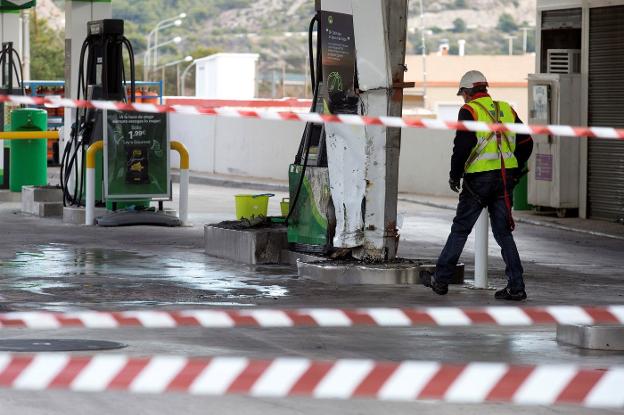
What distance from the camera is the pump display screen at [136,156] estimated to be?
18.4m

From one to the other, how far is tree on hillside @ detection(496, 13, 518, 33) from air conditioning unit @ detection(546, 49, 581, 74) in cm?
14219

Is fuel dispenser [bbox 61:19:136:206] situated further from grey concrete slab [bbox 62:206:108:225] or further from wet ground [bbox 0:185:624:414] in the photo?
wet ground [bbox 0:185:624:414]

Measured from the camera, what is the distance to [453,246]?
12.2 m

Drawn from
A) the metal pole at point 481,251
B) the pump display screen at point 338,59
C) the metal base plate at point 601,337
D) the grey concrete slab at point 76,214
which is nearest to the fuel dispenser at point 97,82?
the grey concrete slab at point 76,214

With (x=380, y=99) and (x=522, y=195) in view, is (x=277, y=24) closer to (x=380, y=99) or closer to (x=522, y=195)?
(x=522, y=195)

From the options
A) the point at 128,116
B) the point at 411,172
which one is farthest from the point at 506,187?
the point at 411,172

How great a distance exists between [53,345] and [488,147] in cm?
437

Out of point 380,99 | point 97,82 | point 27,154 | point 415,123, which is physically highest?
point 97,82

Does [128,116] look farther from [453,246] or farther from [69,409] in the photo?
[69,409]

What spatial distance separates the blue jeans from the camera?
12016 mm

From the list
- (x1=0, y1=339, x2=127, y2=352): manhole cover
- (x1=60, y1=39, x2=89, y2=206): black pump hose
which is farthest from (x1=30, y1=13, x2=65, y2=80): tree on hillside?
(x1=0, y1=339, x2=127, y2=352): manhole cover

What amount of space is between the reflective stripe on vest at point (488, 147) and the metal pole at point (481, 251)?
2.22 feet

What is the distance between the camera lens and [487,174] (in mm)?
11992

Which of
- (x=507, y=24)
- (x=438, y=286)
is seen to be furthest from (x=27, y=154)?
(x=507, y=24)
